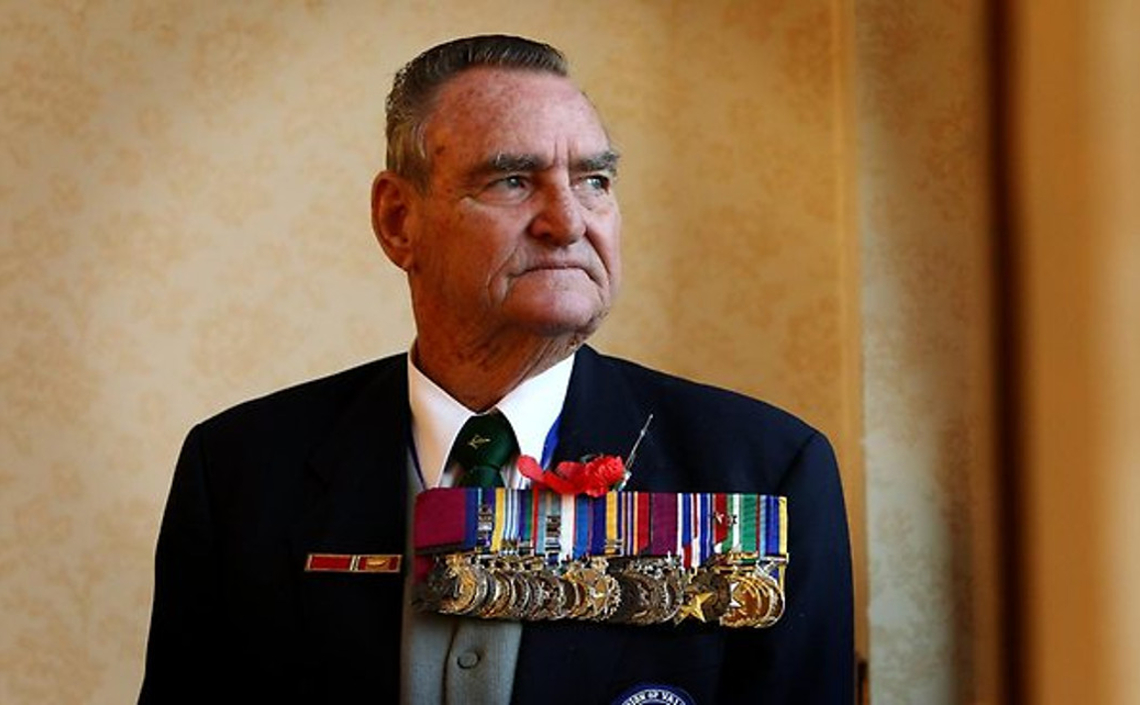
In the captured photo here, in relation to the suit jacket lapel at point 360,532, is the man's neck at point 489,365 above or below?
above

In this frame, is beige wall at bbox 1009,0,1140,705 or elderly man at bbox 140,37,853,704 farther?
elderly man at bbox 140,37,853,704

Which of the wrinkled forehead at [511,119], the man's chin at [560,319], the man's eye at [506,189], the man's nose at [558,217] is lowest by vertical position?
the man's chin at [560,319]

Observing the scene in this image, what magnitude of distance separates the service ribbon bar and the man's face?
16 cm

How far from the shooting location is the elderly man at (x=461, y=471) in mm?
1661

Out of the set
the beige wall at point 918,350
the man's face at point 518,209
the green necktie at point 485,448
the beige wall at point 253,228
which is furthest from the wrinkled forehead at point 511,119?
the beige wall at point 253,228

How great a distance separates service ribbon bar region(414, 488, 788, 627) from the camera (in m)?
1.65

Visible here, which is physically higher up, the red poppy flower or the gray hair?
the gray hair

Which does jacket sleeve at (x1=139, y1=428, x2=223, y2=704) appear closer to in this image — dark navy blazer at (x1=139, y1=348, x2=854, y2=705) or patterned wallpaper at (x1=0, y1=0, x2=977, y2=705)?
dark navy blazer at (x1=139, y1=348, x2=854, y2=705)

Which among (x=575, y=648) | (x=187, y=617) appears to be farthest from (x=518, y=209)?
(x=187, y=617)

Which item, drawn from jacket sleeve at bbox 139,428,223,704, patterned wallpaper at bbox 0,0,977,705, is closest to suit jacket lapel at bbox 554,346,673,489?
jacket sleeve at bbox 139,428,223,704

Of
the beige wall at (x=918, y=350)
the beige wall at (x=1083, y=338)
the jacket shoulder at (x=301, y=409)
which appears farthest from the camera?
the beige wall at (x=918, y=350)

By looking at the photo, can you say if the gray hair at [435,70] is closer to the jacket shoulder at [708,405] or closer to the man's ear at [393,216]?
the man's ear at [393,216]

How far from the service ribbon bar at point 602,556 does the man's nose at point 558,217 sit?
22 cm

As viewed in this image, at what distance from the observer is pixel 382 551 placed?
5.65 feet
